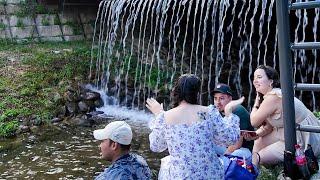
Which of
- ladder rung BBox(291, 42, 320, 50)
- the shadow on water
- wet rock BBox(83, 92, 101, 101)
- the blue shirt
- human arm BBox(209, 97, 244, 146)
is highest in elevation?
ladder rung BBox(291, 42, 320, 50)

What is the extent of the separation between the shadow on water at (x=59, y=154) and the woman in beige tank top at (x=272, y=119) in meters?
2.38

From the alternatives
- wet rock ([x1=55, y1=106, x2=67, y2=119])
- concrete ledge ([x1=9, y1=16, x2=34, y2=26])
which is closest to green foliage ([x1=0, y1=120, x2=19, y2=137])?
wet rock ([x1=55, y1=106, x2=67, y2=119])

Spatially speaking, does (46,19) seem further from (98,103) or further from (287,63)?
(287,63)

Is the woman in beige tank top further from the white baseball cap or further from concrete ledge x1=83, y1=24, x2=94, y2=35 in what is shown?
concrete ledge x1=83, y1=24, x2=94, y2=35

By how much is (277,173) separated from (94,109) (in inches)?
266

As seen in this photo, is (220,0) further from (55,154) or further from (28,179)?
(28,179)

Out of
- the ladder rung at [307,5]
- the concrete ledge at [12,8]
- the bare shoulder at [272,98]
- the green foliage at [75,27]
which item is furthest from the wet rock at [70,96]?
the ladder rung at [307,5]

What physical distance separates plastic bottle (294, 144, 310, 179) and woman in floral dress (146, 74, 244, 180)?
2.33ft

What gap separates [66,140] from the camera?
A: 8.75 m

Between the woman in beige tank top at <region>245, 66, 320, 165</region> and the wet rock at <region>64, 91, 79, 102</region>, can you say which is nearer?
the woman in beige tank top at <region>245, 66, 320, 165</region>

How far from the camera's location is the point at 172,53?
1294 centimetres

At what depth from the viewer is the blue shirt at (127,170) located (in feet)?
10.5

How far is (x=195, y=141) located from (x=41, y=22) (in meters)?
11.8

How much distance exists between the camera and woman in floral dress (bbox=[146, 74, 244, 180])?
3.67 metres
